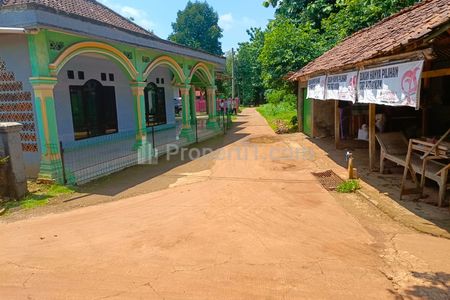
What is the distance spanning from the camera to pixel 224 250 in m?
4.45

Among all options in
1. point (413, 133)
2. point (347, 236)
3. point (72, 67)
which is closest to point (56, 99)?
point (72, 67)

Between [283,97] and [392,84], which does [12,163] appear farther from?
[283,97]

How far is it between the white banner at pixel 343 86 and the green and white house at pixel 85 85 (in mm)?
5903

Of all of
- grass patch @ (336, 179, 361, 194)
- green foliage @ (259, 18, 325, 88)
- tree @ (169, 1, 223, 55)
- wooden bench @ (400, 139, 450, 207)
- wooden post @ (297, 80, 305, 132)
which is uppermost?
tree @ (169, 1, 223, 55)

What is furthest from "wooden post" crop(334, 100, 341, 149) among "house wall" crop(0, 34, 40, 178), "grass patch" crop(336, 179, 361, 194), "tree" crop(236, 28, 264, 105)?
"tree" crop(236, 28, 264, 105)

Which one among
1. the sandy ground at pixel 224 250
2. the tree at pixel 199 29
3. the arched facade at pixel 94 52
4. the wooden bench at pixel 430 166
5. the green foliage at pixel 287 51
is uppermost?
the tree at pixel 199 29

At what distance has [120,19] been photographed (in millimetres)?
13711

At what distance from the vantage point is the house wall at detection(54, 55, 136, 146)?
→ 11.4 meters

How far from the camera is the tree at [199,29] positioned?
Answer: 50.4 metres

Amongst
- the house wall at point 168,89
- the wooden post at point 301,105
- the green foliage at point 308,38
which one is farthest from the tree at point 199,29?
the wooden post at point 301,105

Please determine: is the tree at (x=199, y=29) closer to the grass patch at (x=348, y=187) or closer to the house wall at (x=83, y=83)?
the house wall at (x=83, y=83)

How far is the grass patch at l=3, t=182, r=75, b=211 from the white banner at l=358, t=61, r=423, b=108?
23.4ft

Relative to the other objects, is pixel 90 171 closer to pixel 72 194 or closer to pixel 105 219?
pixel 72 194

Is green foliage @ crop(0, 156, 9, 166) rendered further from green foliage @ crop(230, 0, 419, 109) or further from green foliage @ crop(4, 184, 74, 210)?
green foliage @ crop(230, 0, 419, 109)
